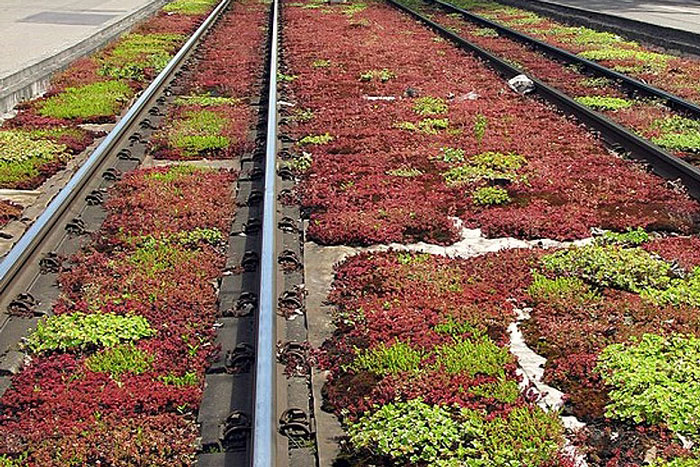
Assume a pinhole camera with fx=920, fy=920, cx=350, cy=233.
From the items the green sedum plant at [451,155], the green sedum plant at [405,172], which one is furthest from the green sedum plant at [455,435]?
the green sedum plant at [451,155]

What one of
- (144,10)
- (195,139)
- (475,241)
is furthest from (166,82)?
(144,10)

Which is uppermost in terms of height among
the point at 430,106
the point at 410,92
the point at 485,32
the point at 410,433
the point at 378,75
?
the point at 410,433

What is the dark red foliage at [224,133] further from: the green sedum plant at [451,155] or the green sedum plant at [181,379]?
the green sedum plant at [181,379]

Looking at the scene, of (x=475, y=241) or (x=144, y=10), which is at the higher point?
(x=475, y=241)

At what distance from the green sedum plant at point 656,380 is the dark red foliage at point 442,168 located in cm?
205

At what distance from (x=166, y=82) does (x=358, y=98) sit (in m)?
3.09

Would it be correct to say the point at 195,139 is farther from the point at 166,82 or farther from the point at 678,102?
the point at 678,102

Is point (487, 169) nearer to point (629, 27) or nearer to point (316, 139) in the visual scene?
point (316, 139)

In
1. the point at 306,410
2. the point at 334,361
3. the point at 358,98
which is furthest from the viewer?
the point at 358,98

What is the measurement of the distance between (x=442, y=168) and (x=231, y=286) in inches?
133

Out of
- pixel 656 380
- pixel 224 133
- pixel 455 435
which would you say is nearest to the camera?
pixel 455 435

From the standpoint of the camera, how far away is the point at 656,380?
4520mm

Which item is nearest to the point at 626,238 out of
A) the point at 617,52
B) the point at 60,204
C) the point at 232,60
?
the point at 60,204

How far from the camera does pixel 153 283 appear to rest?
19.0 feet
